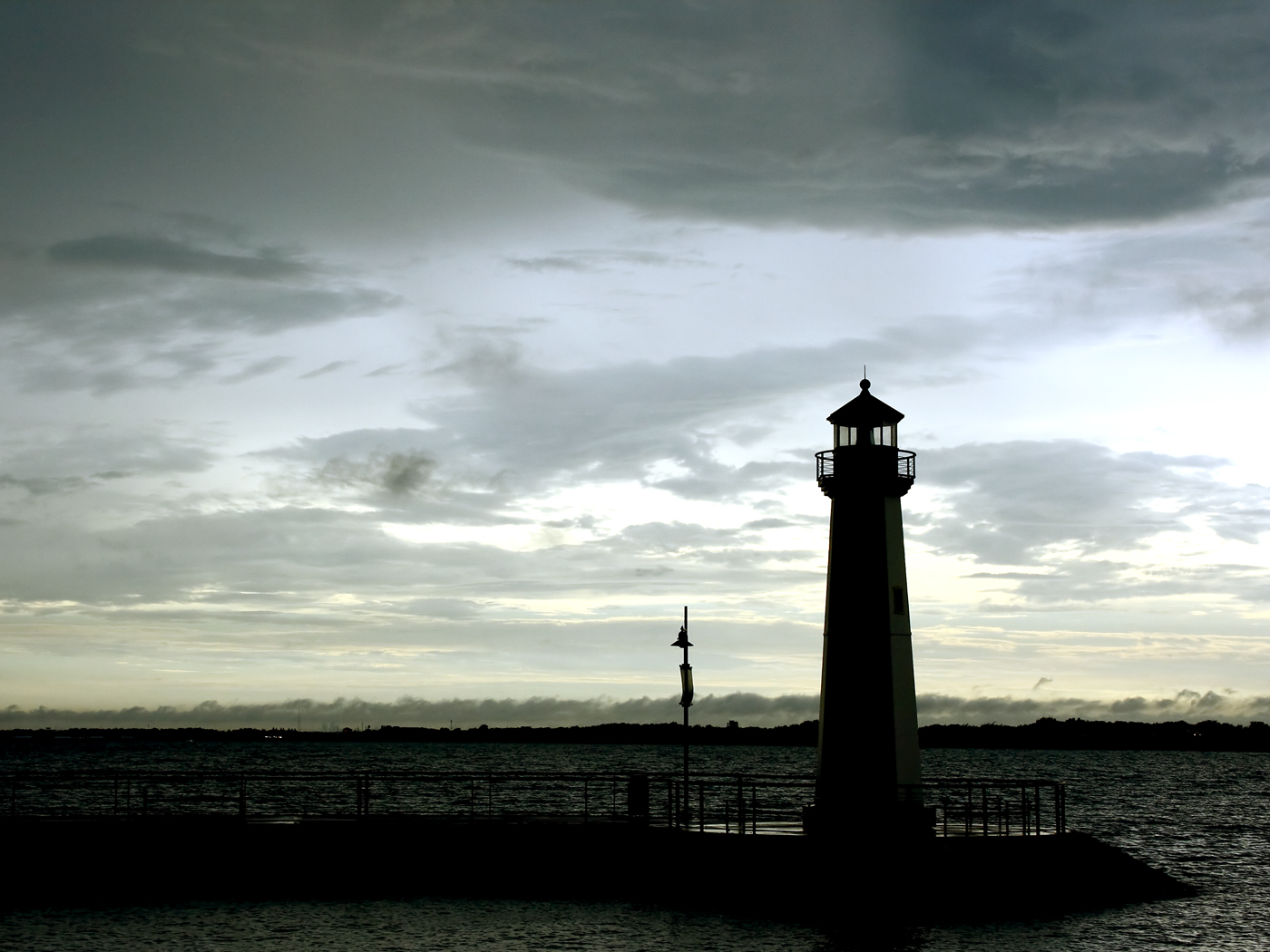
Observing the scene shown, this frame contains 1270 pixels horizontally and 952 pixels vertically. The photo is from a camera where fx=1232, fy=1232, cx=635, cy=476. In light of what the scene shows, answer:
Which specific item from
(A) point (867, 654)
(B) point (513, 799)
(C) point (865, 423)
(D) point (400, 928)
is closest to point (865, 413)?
(C) point (865, 423)

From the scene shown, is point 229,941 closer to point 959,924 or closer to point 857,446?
point 959,924

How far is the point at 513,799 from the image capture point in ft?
251

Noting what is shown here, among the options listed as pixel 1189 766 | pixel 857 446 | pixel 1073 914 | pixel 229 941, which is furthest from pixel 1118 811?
pixel 1189 766

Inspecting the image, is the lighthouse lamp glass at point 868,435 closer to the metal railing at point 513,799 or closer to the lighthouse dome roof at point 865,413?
the lighthouse dome roof at point 865,413

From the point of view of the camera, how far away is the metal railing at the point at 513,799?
31.3 metres

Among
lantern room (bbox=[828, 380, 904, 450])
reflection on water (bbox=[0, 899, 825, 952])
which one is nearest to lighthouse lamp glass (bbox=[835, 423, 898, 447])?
lantern room (bbox=[828, 380, 904, 450])

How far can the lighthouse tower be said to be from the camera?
2933cm

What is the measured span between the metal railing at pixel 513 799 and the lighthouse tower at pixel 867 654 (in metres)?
0.78

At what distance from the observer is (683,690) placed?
2966 centimetres

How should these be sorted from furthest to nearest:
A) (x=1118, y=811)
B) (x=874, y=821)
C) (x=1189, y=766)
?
1. (x=1189, y=766)
2. (x=1118, y=811)
3. (x=874, y=821)

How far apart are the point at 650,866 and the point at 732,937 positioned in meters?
3.34

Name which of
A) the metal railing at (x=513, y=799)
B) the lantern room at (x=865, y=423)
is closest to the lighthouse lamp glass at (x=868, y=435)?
the lantern room at (x=865, y=423)

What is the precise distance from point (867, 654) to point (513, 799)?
51.2m

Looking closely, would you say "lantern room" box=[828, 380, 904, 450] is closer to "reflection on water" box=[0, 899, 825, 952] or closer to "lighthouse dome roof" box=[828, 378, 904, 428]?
"lighthouse dome roof" box=[828, 378, 904, 428]
